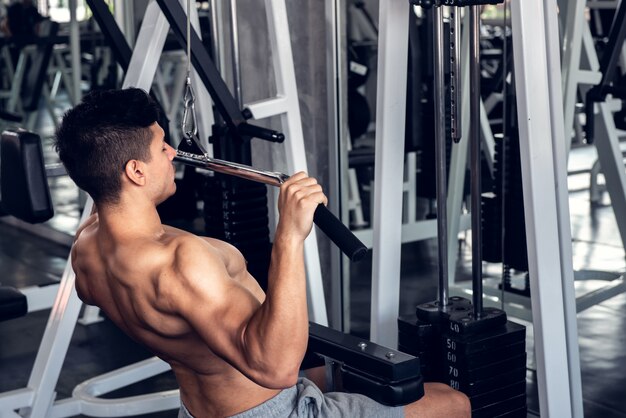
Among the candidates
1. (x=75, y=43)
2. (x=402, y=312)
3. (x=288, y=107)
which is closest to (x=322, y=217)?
(x=288, y=107)

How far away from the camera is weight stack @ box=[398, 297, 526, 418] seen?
222 cm

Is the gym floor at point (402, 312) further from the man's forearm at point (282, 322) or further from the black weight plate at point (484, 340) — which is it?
the man's forearm at point (282, 322)

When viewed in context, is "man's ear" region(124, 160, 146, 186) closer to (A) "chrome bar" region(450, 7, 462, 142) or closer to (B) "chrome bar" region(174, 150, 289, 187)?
(B) "chrome bar" region(174, 150, 289, 187)

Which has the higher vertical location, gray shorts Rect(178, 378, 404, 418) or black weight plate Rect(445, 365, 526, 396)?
gray shorts Rect(178, 378, 404, 418)

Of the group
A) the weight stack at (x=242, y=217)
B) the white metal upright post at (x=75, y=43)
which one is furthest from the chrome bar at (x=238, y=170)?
the white metal upright post at (x=75, y=43)

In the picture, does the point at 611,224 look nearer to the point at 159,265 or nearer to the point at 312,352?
the point at 312,352

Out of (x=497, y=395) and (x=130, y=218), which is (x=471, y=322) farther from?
(x=130, y=218)

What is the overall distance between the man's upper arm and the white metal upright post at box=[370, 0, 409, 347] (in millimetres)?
903

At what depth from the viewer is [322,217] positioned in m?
1.61

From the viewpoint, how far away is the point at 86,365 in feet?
11.7

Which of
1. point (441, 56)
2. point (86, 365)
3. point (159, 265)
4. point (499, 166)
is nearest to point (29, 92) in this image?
point (86, 365)

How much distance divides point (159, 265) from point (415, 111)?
2.30 m

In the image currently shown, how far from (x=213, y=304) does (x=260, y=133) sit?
46.1 inches

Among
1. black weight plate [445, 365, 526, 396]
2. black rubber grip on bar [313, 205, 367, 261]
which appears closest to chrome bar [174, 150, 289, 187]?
black rubber grip on bar [313, 205, 367, 261]
